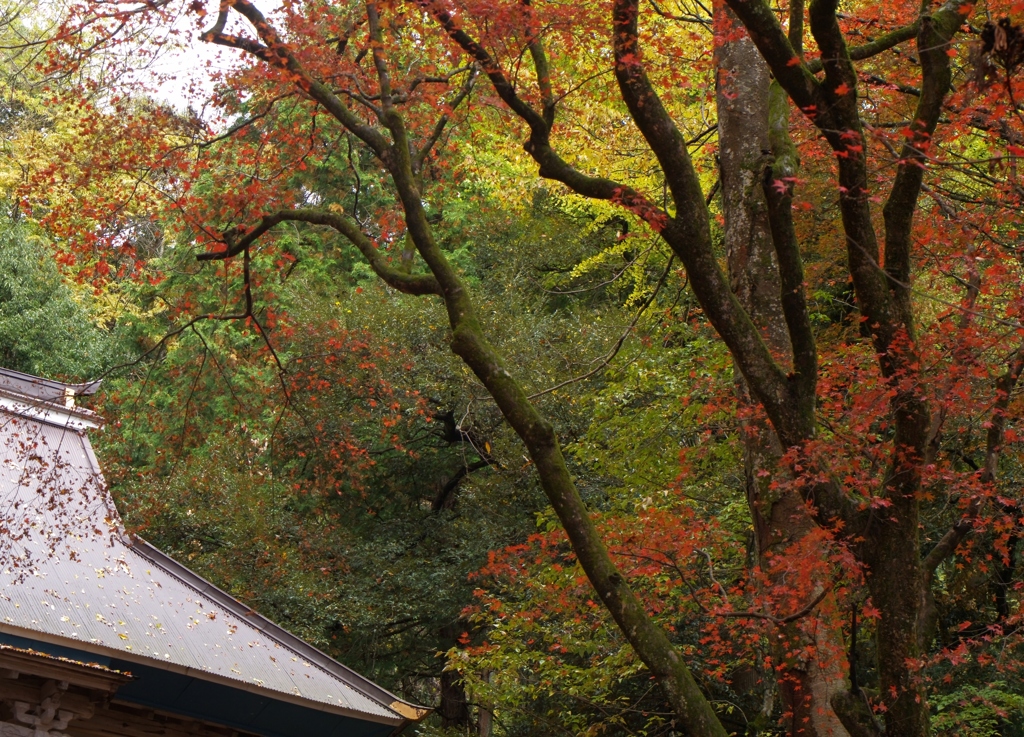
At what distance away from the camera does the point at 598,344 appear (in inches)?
589

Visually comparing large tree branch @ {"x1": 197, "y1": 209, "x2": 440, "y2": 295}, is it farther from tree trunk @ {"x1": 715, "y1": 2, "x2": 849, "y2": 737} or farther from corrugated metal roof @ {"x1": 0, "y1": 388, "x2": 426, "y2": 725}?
corrugated metal roof @ {"x1": 0, "y1": 388, "x2": 426, "y2": 725}

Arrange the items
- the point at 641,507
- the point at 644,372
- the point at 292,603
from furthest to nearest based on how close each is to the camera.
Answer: the point at 292,603 < the point at 644,372 < the point at 641,507

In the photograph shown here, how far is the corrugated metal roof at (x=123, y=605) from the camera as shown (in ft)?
25.4

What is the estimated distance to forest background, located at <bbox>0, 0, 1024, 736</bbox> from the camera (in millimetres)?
5004

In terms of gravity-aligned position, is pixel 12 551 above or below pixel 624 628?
above

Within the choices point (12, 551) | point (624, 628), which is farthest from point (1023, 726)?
point (12, 551)

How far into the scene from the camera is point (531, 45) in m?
6.42

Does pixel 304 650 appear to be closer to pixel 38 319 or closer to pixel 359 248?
pixel 359 248

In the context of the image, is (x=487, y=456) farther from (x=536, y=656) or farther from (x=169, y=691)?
(x=169, y=691)

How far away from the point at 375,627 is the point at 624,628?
31.4ft

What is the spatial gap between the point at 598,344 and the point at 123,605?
8.32 m

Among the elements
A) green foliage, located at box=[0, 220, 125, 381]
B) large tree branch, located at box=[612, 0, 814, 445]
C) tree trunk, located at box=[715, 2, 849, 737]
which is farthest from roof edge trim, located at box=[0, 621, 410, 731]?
green foliage, located at box=[0, 220, 125, 381]

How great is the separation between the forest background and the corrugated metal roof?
1.45 meters

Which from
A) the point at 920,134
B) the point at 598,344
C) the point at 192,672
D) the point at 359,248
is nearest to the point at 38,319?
the point at 598,344
